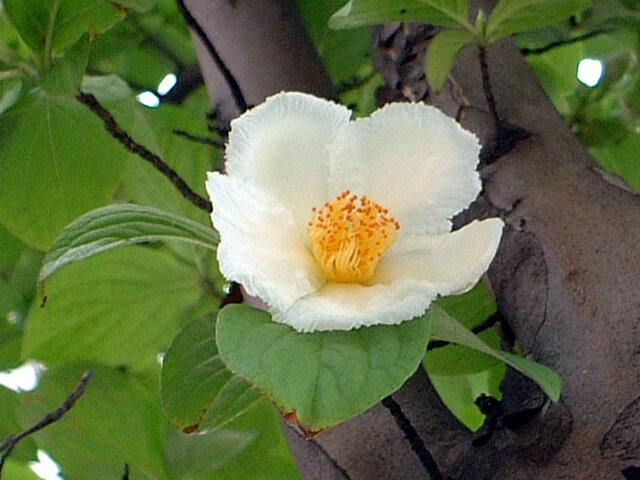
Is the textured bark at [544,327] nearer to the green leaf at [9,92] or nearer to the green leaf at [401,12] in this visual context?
the green leaf at [401,12]

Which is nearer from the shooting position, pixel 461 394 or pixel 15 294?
pixel 461 394

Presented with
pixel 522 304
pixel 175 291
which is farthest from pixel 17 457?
pixel 522 304

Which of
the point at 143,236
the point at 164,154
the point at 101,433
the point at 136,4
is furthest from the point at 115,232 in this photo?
the point at 164,154

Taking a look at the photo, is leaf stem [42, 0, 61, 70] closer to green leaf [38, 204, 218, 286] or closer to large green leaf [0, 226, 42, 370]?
green leaf [38, 204, 218, 286]

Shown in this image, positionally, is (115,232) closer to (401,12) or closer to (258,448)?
(401,12)

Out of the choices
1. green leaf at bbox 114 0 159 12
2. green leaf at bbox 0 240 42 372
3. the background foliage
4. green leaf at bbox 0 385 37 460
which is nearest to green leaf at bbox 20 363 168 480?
the background foliage

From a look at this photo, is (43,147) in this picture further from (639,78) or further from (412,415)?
(639,78)

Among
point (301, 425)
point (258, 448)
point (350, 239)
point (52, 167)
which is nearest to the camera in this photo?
point (301, 425)
